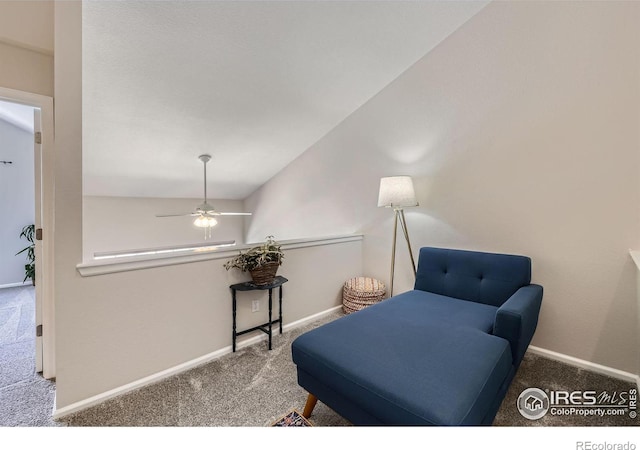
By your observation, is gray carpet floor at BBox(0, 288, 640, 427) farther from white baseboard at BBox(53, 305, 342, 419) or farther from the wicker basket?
the wicker basket

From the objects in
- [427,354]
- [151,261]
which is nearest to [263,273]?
[151,261]

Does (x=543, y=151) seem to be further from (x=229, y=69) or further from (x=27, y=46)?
(x=27, y=46)

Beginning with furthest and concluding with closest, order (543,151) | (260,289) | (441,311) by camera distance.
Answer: (260,289)
(543,151)
(441,311)

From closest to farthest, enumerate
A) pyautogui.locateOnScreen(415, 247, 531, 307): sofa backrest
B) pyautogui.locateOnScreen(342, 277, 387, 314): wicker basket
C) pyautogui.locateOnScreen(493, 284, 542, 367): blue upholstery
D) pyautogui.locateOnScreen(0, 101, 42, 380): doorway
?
1. pyautogui.locateOnScreen(493, 284, 542, 367): blue upholstery
2. pyautogui.locateOnScreen(415, 247, 531, 307): sofa backrest
3. pyautogui.locateOnScreen(342, 277, 387, 314): wicker basket
4. pyautogui.locateOnScreen(0, 101, 42, 380): doorway

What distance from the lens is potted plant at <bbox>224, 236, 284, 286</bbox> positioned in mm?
2221

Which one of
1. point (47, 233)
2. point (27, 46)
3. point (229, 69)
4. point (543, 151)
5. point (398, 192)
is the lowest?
point (47, 233)

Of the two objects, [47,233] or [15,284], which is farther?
[15,284]

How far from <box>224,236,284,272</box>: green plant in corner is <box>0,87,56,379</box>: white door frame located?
Answer: 1165mm

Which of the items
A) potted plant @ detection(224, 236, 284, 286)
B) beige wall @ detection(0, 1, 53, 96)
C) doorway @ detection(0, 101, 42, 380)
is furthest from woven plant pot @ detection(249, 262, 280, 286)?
doorway @ detection(0, 101, 42, 380)

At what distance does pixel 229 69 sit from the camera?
2346 mm

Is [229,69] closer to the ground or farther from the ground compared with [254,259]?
farther from the ground

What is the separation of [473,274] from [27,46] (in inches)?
140

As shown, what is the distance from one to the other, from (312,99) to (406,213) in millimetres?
1540
